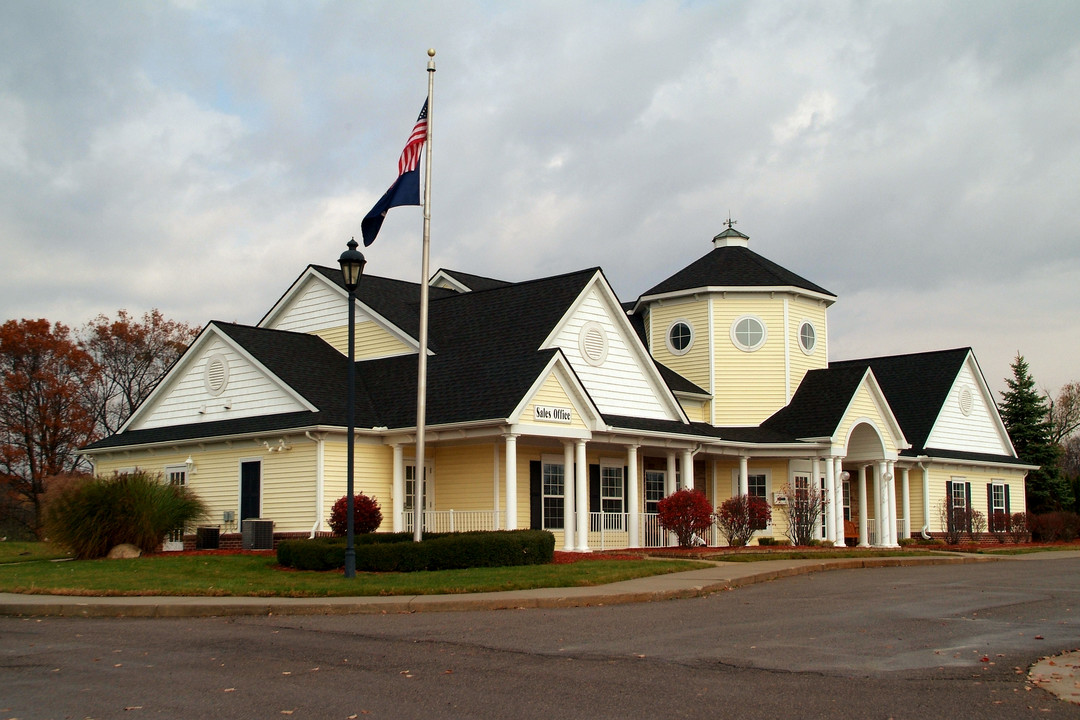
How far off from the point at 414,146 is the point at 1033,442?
1589 inches

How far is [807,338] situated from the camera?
37594mm

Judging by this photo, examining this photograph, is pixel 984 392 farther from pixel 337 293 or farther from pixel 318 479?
pixel 318 479

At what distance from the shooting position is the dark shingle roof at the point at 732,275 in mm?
36812

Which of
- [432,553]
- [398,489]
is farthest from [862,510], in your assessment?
[432,553]

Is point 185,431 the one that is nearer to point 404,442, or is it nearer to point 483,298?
point 404,442

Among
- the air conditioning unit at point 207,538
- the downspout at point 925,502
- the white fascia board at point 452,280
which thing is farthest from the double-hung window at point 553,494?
the downspout at point 925,502

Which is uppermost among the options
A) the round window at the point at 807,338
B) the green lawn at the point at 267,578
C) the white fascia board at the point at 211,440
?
the round window at the point at 807,338

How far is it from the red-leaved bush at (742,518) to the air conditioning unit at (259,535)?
11.8 meters

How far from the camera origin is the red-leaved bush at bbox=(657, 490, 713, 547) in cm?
2681

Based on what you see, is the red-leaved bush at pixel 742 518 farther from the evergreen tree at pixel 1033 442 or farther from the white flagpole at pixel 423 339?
the evergreen tree at pixel 1033 442

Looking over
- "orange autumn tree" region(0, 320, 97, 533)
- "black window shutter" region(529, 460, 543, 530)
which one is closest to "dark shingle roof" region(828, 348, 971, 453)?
"black window shutter" region(529, 460, 543, 530)

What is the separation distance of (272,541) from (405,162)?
33.2 feet

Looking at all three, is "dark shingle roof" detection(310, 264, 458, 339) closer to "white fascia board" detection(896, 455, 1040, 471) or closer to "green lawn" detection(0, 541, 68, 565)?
"green lawn" detection(0, 541, 68, 565)

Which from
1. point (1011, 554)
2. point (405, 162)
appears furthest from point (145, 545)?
point (1011, 554)
